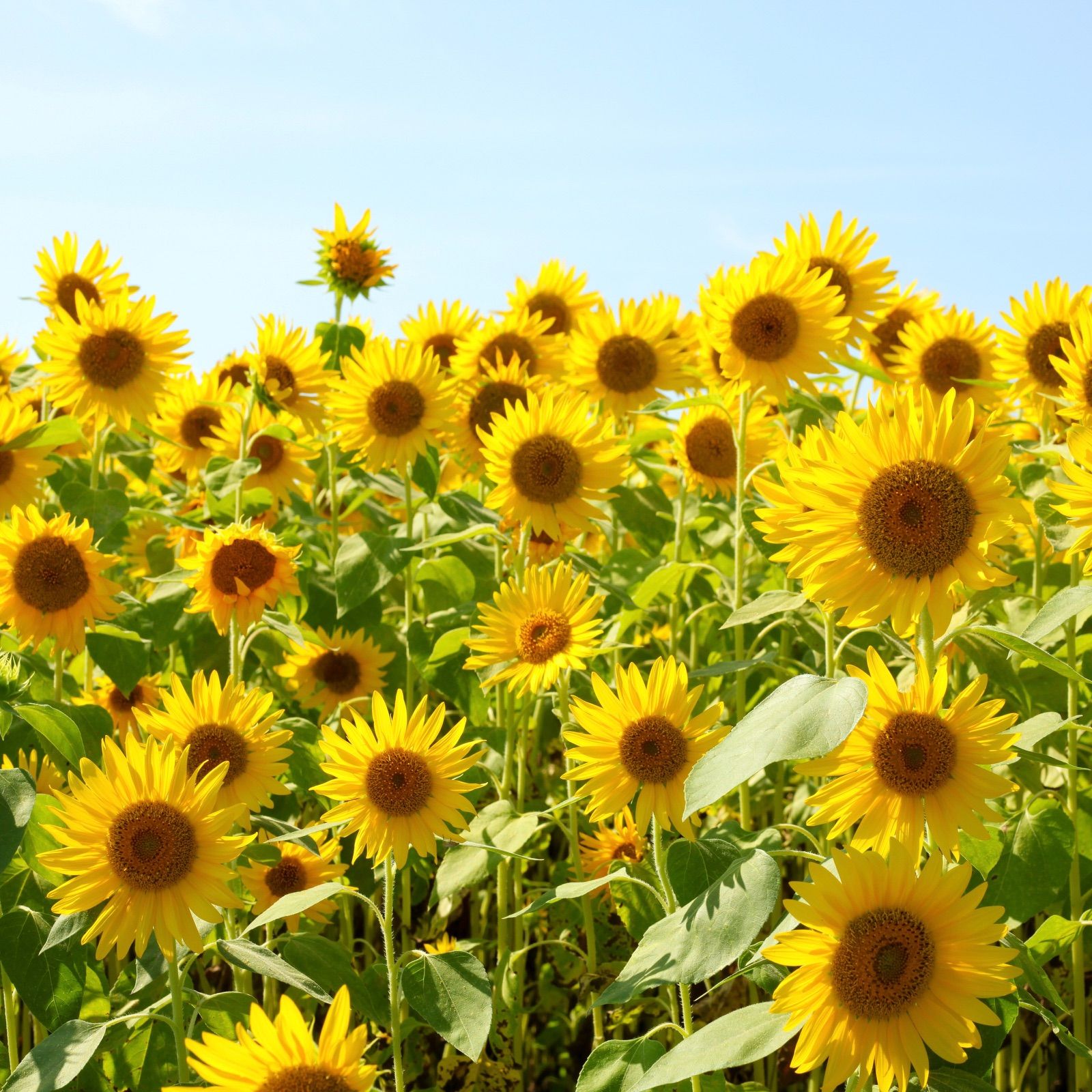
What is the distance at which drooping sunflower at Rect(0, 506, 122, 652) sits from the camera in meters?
2.80

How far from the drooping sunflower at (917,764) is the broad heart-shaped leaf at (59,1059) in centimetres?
121

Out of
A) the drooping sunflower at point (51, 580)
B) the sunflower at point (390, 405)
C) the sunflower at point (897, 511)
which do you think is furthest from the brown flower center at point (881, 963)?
the sunflower at point (390, 405)

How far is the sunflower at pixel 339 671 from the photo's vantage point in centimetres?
361

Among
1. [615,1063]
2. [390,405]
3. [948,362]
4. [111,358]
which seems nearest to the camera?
[615,1063]

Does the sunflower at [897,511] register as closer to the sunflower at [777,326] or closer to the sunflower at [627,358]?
the sunflower at [777,326]

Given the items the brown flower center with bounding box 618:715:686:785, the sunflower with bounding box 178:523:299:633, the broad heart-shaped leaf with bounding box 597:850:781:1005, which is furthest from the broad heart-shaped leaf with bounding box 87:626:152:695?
the broad heart-shaped leaf with bounding box 597:850:781:1005

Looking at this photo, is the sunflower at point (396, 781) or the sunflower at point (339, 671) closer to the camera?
the sunflower at point (396, 781)

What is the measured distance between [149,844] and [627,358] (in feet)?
7.79

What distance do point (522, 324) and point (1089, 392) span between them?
1.85 meters

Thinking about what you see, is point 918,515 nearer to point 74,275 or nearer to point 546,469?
point 546,469

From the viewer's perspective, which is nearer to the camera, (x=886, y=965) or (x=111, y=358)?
(x=886, y=965)

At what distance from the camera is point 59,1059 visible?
198 cm

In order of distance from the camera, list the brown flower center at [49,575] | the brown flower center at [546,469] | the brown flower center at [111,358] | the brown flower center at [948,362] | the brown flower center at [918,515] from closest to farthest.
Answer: the brown flower center at [918,515] < the brown flower center at [49,575] < the brown flower center at [546,469] < the brown flower center at [111,358] < the brown flower center at [948,362]

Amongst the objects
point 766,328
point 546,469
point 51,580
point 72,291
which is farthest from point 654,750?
point 72,291
